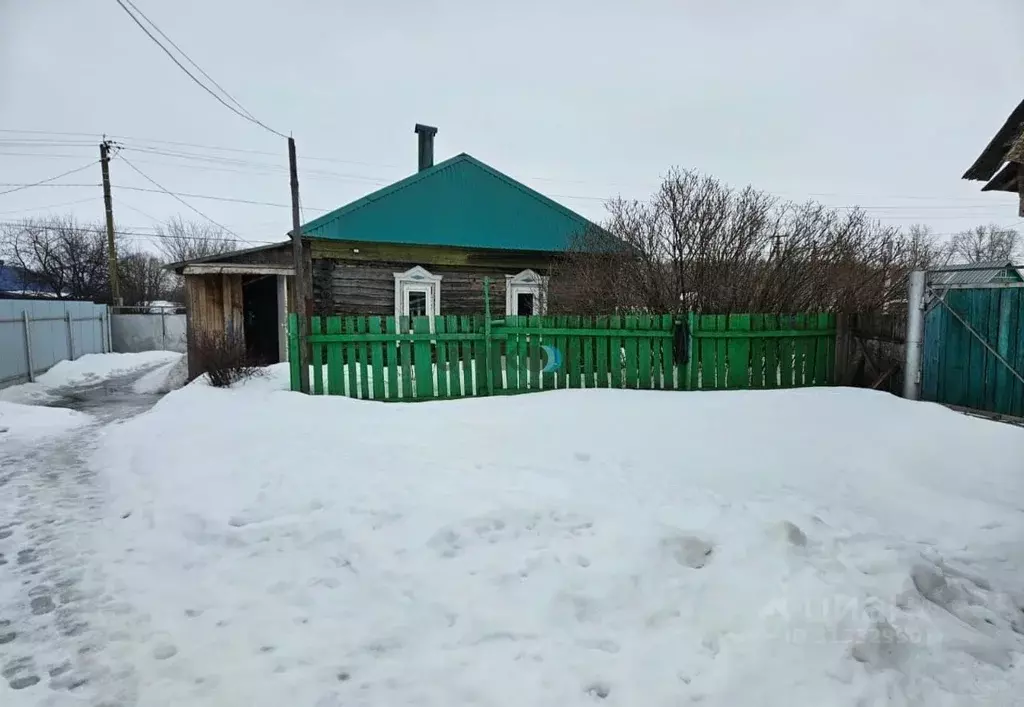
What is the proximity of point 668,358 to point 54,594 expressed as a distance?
678cm

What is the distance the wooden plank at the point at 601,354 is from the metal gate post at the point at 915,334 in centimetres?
380

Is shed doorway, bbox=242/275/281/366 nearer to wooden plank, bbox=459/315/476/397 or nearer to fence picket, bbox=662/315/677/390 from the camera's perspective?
wooden plank, bbox=459/315/476/397

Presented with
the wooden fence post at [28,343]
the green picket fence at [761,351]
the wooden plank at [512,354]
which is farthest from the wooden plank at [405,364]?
the wooden fence post at [28,343]

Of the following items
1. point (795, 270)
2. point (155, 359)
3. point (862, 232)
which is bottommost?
point (155, 359)

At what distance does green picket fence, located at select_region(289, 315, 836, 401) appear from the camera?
25.4 ft

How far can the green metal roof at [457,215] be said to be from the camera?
13453mm

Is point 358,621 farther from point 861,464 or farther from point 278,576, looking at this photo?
point 861,464

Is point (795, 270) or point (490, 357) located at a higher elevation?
point (795, 270)

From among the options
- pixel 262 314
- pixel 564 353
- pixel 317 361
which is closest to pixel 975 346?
pixel 564 353

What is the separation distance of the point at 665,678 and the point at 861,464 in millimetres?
3363

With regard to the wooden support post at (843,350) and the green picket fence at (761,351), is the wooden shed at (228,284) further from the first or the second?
the wooden support post at (843,350)

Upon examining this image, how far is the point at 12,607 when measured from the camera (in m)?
2.79

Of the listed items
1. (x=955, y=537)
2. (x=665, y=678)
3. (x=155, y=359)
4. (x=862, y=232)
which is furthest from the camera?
(x=155, y=359)

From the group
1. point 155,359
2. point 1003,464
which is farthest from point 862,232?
point 155,359
